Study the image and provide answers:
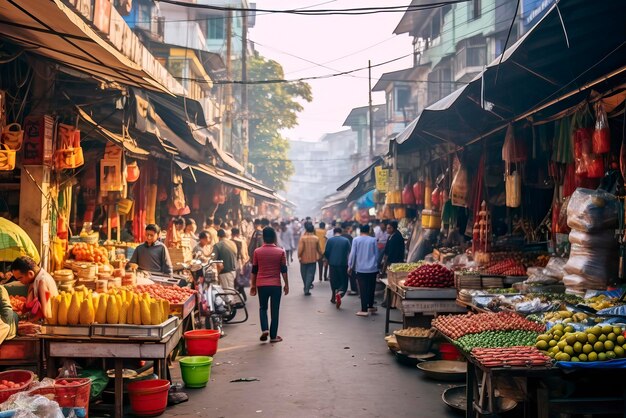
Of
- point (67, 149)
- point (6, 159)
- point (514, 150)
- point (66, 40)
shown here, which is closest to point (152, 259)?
point (67, 149)

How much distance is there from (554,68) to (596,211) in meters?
1.88

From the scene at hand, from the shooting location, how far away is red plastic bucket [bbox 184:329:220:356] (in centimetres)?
830

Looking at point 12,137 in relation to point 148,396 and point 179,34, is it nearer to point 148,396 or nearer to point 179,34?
point 148,396

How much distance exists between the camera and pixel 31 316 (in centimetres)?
663

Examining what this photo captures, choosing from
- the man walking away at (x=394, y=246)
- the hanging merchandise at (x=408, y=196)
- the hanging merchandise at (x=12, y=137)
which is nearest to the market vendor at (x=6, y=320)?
the hanging merchandise at (x=12, y=137)

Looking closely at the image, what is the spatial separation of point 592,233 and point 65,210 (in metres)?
7.52

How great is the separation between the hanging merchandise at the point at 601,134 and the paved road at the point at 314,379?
318cm

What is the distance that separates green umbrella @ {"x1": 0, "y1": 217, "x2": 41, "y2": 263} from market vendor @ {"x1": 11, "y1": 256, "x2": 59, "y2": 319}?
333 millimetres

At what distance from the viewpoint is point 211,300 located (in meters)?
10.7

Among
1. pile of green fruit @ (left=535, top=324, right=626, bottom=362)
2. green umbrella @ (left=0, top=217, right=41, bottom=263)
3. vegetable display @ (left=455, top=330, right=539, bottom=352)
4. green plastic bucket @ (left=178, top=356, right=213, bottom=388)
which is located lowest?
green plastic bucket @ (left=178, top=356, right=213, bottom=388)

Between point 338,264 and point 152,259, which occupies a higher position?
point 152,259

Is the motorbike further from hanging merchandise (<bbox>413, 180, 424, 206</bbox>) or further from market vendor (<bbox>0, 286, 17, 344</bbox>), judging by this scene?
hanging merchandise (<bbox>413, 180, 424, 206</bbox>)

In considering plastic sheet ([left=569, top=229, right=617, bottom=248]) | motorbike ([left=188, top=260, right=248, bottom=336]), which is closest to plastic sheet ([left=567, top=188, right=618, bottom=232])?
plastic sheet ([left=569, top=229, right=617, bottom=248])

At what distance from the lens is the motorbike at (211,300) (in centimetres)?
1056
